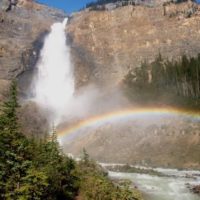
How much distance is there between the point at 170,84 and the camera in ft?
358

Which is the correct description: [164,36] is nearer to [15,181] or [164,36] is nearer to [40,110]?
[40,110]

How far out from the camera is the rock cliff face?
141 metres

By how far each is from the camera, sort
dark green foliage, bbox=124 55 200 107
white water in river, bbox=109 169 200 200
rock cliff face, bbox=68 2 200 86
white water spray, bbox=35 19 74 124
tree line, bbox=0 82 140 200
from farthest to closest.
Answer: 1. rock cliff face, bbox=68 2 200 86
2. white water spray, bbox=35 19 74 124
3. dark green foliage, bbox=124 55 200 107
4. white water in river, bbox=109 169 200 200
5. tree line, bbox=0 82 140 200

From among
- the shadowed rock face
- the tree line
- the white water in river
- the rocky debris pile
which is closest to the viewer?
the tree line

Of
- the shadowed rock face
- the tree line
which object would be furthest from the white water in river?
the shadowed rock face

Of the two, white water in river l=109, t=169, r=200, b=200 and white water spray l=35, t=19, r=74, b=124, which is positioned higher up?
white water spray l=35, t=19, r=74, b=124

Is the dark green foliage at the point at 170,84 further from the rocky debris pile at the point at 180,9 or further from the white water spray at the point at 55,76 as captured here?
the rocky debris pile at the point at 180,9

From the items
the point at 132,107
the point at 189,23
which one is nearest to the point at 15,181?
the point at 132,107

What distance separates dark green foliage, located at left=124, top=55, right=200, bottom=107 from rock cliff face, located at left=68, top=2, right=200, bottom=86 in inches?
545

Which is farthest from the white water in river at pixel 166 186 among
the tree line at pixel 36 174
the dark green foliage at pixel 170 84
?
the dark green foliage at pixel 170 84

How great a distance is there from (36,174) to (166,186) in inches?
1044

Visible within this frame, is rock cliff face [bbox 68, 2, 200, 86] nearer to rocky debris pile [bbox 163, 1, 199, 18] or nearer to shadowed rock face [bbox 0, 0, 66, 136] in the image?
rocky debris pile [bbox 163, 1, 199, 18]

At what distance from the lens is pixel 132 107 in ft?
356

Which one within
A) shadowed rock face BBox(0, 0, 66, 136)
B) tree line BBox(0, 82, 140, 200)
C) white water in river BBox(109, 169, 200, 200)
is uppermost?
shadowed rock face BBox(0, 0, 66, 136)
